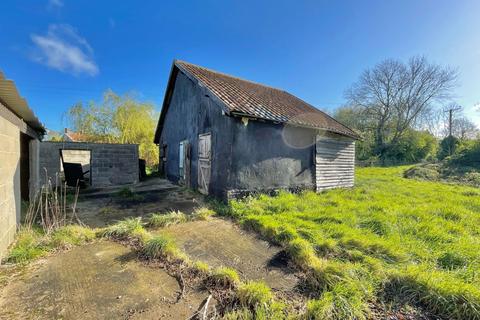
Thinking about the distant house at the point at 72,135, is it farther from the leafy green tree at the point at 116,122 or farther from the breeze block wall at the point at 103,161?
the breeze block wall at the point at 103,161

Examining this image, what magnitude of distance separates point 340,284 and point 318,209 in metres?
3.05

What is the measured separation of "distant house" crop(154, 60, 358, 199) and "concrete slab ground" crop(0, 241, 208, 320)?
333 cm

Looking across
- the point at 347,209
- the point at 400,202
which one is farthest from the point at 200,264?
the point at 400,202

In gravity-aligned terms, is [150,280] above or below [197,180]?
below

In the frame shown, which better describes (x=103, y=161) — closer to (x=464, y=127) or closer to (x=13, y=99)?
(x=13, y=99)

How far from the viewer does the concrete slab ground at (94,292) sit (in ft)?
6.57

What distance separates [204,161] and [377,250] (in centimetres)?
540

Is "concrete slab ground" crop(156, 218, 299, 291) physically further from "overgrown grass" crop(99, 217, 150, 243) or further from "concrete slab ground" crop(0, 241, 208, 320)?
"concrete slab ground" crop(0, 241, 208, 320)

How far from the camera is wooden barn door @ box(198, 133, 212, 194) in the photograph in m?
6.88

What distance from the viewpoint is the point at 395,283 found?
2482 millimetres

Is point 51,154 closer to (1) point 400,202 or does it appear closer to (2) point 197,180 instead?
(2) point 197,180

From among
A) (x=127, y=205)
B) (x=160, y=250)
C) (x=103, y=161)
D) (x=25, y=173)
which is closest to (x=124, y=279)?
(x=160, y=250)

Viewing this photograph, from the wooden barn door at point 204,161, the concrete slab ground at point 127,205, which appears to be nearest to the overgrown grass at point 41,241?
the concrete slab ground at point 127,205

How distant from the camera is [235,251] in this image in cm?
337
